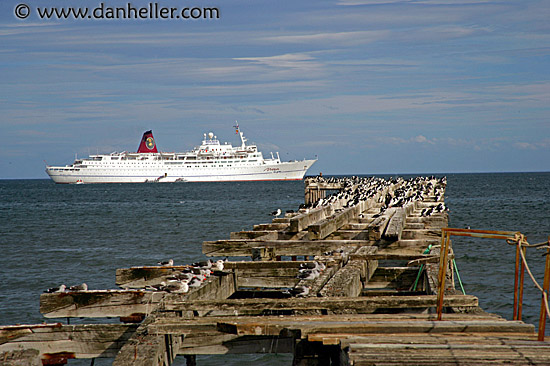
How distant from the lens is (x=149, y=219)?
4525 cm

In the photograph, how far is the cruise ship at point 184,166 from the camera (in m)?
128

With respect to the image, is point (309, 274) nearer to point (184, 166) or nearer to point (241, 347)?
point (241, 347)

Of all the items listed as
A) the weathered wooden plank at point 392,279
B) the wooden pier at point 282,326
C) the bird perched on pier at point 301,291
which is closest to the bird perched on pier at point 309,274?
the wooden pier at point 282,326

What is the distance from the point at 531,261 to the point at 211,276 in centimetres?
1477

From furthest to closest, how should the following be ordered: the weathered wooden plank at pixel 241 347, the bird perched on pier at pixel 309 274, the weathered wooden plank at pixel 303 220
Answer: the weathered wooden plank at pixel 303 220 → the bird perched on pier at pixel 309 274 → the weathered wooden plank at pixel 241 347

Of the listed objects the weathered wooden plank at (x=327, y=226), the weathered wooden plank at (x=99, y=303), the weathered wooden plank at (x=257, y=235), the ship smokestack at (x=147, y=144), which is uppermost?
the ship smokestack at (x=147, y=144)

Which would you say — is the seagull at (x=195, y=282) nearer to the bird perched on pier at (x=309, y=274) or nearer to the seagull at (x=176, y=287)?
the seagull at (x=176, y=287)

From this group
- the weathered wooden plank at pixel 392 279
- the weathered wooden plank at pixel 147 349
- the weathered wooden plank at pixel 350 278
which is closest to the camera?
the weathered wooden plank at pixel 147 349

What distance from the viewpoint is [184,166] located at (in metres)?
128

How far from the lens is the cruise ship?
5044 inches

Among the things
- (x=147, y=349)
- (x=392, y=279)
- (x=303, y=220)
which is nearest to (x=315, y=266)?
(x=392, y=279)

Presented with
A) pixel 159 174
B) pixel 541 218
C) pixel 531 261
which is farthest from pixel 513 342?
pixel 159 174

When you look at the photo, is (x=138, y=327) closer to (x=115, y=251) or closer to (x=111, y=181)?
(x=115, y=251)

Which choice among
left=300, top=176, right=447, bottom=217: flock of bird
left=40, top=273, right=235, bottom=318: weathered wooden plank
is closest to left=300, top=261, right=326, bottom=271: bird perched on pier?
left=40, top=273, right=235, bottom=318: weathered wooden plank
